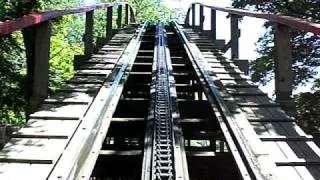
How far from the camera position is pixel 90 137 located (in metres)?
4.13

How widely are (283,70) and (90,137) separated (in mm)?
2360

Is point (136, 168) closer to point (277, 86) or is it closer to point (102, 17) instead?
point (277, 86)

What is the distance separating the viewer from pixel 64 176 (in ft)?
11.1

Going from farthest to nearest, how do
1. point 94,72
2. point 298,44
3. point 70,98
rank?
point 298,44 < point 94,72 < point 70,98

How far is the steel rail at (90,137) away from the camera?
3.52 meters

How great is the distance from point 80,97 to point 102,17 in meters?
42.0

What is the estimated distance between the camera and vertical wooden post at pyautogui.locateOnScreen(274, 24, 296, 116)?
214 inches

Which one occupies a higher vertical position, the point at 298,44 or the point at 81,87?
the point at 298,44

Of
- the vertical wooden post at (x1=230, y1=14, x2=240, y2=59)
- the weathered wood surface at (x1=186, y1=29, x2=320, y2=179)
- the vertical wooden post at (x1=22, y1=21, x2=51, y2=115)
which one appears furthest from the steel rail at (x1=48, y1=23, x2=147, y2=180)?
the vertical wooden post at (x1=230, y1=14, x2=240, y2=59)

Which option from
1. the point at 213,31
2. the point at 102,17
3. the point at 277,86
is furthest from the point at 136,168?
the point at 102,17

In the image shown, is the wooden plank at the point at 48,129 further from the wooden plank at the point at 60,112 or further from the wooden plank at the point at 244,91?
the wooden plank at the point at 244,91

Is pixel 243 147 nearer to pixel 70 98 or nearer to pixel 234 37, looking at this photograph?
pixel 70 98

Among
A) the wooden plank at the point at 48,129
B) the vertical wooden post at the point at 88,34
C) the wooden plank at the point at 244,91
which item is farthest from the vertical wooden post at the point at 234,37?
the wooden plank at the point at 48,129

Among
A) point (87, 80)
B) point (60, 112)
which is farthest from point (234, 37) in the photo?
point (60, 112)
